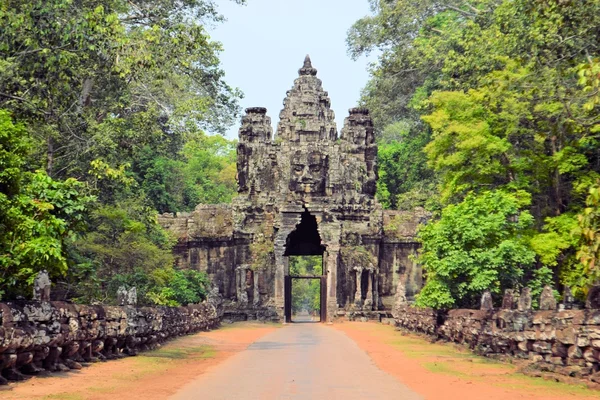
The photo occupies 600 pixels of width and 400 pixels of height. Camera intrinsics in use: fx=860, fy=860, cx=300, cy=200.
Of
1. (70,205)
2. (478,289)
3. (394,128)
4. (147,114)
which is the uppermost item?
(394,128)

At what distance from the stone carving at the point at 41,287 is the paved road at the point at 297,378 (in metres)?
3.39

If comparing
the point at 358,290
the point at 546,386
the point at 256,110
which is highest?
the point at 256,110

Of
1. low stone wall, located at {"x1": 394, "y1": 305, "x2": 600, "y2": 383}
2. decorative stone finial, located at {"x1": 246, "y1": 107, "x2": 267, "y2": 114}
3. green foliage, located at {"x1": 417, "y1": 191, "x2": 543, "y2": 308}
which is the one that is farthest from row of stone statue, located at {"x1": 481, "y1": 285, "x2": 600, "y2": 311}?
decorative stone finial, located at {"x1": 246, "y1": 107, "x2": 267, "y2": 114}

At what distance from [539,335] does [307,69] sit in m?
34.8

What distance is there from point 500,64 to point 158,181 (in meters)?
28.4

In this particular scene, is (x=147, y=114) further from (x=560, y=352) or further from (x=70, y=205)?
(x=560, y=352)

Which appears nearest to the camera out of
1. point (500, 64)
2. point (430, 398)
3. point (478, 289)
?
point (430, 398)

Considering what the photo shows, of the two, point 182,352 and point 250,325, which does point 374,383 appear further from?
point 250,325

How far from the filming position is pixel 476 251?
27.9 metres

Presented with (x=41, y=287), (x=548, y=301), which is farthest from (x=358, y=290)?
(x=41, y=287)

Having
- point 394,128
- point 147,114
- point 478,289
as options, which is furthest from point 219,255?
point 394,128

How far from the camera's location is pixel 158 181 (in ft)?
184

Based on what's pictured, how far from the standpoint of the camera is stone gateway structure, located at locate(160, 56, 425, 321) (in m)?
46.4

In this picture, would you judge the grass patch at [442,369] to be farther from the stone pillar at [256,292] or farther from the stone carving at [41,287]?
the stone pillar at [256,292]
